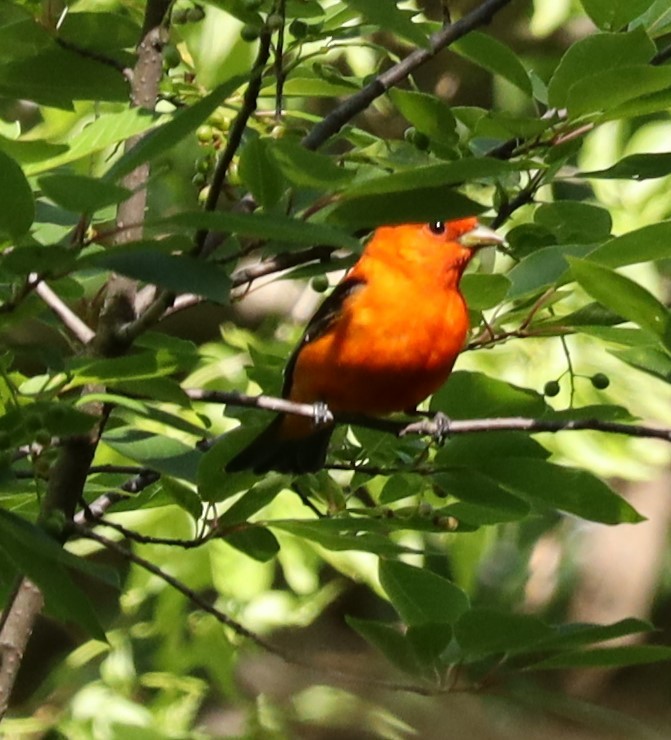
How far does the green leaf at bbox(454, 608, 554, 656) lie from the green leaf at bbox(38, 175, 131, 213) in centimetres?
70

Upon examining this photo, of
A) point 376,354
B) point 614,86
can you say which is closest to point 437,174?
point 614,86

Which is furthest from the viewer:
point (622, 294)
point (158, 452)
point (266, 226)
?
point (158, 452)

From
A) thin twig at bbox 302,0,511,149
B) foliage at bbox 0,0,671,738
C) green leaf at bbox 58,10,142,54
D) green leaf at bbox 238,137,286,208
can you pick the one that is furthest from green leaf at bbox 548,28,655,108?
green leaf at bbox 58,10,142,54

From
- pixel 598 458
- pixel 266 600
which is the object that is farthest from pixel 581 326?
pixel 266 600

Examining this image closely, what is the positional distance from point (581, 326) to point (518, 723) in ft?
13.2

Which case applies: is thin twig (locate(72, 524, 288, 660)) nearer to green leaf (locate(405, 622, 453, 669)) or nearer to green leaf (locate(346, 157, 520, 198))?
green leaf (locate(405, 622, 453, 669))

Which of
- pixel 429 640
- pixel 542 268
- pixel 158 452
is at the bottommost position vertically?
pixel 429 640

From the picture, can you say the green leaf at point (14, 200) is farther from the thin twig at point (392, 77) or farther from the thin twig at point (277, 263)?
the thin twig at point (392, 77)

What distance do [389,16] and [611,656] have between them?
0.83 m

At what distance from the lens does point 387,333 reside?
106 inches

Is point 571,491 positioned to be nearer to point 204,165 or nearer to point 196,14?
point 204,165

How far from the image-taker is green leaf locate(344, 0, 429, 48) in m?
1.49

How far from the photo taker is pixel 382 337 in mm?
2684

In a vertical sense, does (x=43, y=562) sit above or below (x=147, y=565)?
above
